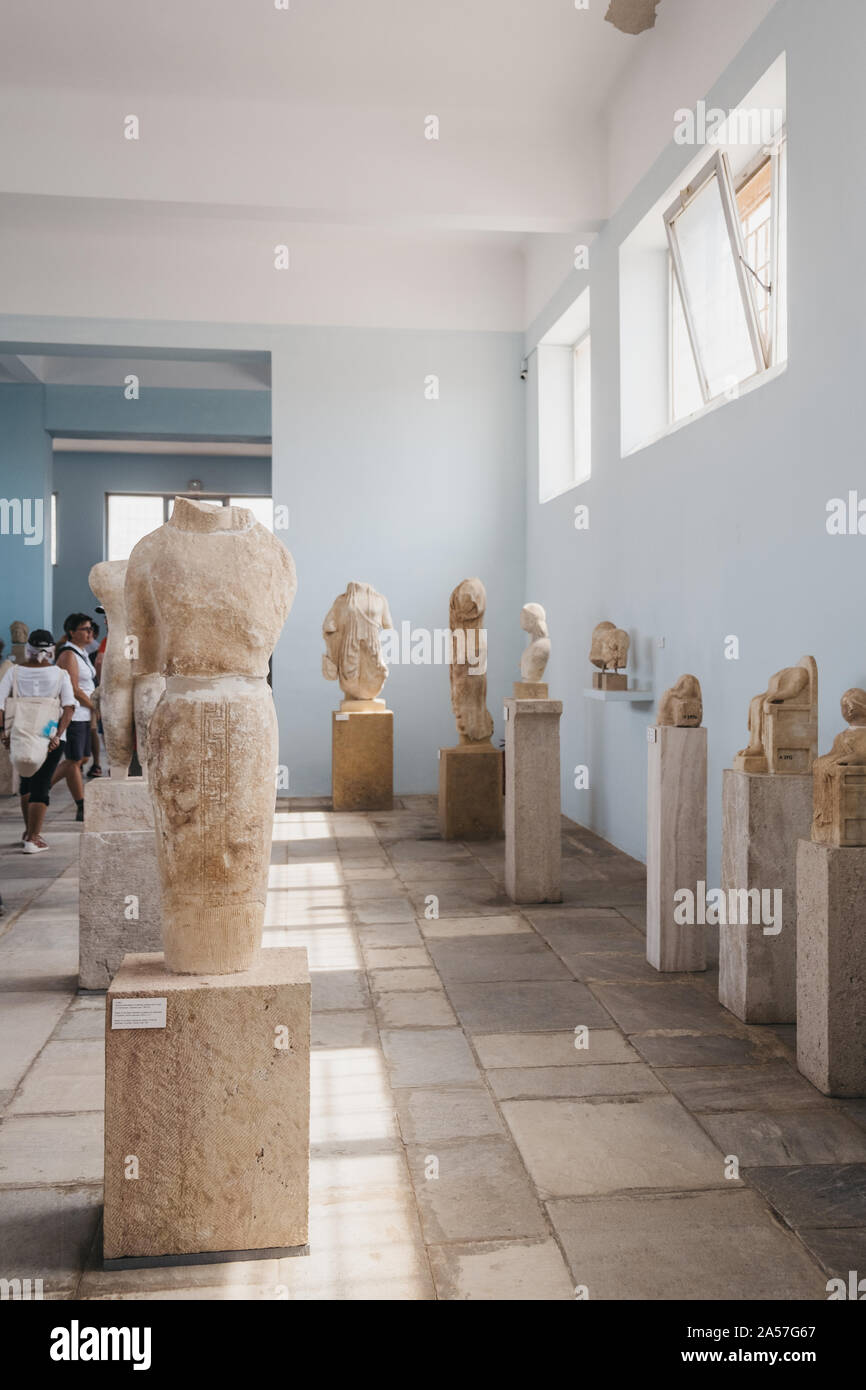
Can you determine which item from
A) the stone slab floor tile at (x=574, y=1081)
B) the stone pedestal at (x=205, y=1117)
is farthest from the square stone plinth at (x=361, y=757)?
the stone pedestal at (x=205, y=1117)

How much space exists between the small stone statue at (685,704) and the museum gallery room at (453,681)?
0.02m

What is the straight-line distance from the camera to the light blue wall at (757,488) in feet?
15.9

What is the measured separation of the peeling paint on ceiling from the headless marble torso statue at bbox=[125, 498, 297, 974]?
240 inches

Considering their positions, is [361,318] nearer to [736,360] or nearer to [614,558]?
[614,558]

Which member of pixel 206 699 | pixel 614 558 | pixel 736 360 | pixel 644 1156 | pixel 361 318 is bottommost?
pixel 644 1156

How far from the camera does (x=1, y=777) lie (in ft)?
38.1

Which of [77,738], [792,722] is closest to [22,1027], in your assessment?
[792,722]

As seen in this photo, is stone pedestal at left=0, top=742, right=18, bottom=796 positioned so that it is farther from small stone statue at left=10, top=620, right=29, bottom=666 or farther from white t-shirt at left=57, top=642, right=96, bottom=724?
small stone statue at left=10, top=620, right=29, bottom=666

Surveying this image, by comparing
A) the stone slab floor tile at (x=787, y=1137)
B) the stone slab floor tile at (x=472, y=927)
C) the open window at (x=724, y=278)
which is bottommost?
the stone slab floor tile at (x=787, y=1137)

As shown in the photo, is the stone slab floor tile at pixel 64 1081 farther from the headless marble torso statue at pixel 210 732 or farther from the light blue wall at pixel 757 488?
the light blue wall at pixel 757 488

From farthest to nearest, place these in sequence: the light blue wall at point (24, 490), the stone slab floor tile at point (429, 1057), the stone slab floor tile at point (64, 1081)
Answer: the light blue wall at point (24, 490) → the stone slab floor tile at point (429, 1057) → the stone slab floor tile at point (64, 1081)

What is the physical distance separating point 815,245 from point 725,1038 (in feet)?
11.9

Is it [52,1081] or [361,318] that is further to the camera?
[361,318]

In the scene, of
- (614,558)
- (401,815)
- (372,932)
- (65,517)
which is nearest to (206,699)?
(372,932)
